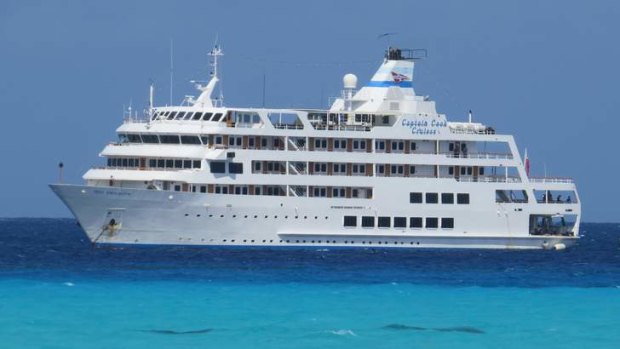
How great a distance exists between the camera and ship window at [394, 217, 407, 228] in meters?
60.9

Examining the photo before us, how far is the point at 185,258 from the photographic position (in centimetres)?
5484

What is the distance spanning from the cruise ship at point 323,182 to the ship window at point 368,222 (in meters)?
0.04

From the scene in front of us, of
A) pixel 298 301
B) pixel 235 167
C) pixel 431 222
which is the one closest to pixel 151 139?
pixel 235 167

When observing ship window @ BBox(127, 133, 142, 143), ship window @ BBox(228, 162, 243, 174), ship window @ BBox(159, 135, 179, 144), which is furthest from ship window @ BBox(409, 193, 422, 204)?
ship window @ BBox(127, 133, 142, 143)

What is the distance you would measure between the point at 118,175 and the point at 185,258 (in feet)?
17.0

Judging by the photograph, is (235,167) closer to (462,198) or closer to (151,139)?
(151,139)

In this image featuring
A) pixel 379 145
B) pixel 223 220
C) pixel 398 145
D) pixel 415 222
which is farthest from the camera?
pixel 398 145

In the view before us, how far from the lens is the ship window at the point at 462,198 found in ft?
203

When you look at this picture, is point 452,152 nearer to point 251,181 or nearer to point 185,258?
point 251,181

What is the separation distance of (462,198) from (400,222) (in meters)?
2.97

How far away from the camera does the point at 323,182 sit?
59.9 metres

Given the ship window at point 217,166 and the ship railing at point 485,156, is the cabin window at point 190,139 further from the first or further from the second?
the ship railing at point 485,156

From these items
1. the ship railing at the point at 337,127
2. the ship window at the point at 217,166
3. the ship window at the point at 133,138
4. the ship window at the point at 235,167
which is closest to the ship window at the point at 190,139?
the ship window at the point at 217,166

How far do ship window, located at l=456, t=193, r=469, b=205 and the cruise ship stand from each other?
4cm
